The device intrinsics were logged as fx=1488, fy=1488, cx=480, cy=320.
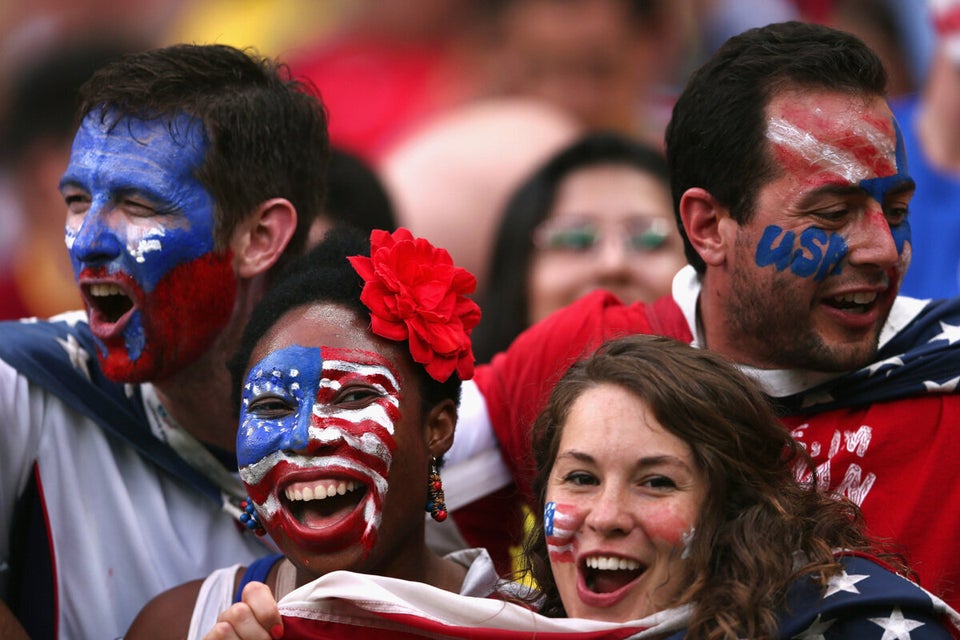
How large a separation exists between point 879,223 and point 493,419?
1.21 m

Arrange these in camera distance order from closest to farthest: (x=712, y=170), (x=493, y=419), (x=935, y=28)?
(x=712, y=170) < (x=493, y=419) < (x=935, y=28)

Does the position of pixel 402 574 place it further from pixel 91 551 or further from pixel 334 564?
pixel 91 551

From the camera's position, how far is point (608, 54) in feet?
23.3

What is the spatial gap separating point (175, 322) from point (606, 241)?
78.8 inches

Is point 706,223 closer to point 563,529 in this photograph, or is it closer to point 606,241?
point 563,529

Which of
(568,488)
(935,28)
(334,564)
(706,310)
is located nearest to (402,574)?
(334,564)

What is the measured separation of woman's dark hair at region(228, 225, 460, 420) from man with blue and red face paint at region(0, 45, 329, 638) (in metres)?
0.35

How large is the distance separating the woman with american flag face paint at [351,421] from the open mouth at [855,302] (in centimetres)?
87

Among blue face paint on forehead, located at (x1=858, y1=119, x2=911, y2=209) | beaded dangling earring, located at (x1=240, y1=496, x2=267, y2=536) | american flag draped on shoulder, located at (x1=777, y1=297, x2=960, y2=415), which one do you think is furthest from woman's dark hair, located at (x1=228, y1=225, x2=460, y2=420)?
blue face paint on forehead, located at (x1=858, y1=119, x2=911, y2=209)

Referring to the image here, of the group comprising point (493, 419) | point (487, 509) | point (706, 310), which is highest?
point (706, 310)

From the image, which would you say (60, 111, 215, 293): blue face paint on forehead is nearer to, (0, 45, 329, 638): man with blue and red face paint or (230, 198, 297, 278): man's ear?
(0, 45, 329, 638): man with blue and red face paint

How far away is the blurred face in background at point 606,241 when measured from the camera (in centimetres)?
529

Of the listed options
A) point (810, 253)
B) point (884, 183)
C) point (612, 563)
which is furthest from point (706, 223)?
→ point (612, 563)

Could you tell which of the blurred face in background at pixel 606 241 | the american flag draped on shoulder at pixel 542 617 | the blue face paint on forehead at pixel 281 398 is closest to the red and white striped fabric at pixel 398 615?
the american flag draped on shoulder at pixel 542 617
